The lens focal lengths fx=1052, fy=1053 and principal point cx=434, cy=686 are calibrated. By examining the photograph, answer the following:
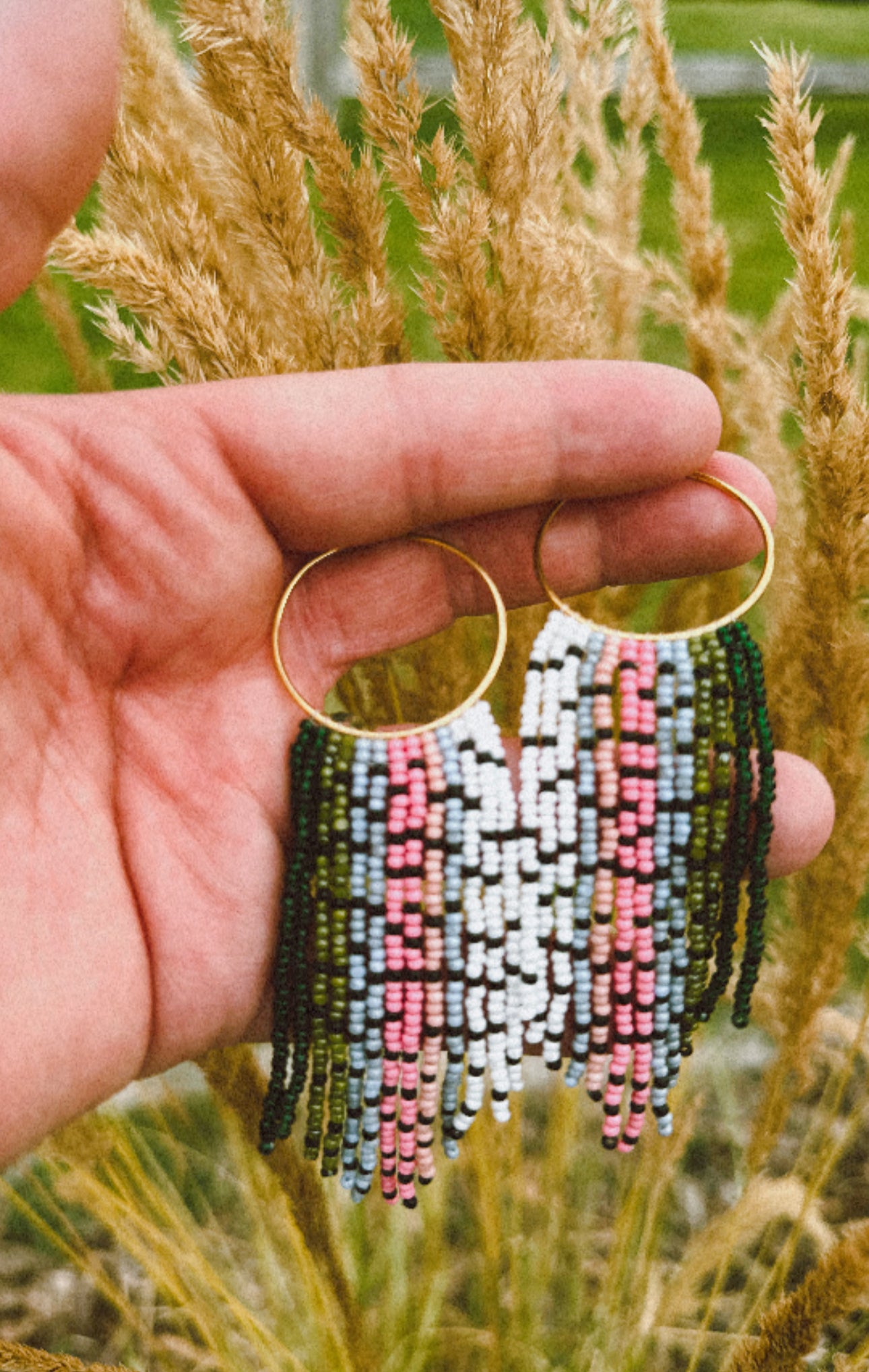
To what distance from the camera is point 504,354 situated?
3.69ft

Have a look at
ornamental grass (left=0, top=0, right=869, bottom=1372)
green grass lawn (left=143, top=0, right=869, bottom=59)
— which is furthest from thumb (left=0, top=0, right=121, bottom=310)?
green grass lawn (left=143, top=0, right=869, bottom=59)

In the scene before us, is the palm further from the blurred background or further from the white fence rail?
the white fence rail

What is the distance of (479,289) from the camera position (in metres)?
1.02

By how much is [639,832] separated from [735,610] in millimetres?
297

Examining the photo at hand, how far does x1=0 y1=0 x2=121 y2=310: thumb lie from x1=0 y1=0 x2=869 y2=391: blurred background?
1.38 m

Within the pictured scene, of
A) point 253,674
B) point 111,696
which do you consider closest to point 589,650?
point 253,674

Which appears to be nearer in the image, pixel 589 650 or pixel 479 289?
pixel 479 289

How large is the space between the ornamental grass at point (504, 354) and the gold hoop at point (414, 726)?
0.14ft

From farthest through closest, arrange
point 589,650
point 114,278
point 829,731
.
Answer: point 589,650, point 829,731, point 114,278

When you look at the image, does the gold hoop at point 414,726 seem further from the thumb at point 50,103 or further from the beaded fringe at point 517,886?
the thumb at point 50,103

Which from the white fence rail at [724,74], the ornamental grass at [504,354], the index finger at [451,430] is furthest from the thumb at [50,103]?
the white fence rail at [724,74]

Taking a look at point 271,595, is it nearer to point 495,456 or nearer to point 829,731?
point 495,456

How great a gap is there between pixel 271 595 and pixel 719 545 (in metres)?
0.52

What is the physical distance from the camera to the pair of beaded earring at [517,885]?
1.16 m
